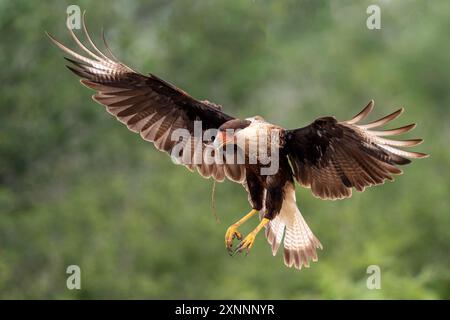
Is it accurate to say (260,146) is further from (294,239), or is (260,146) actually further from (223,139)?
(294,239)

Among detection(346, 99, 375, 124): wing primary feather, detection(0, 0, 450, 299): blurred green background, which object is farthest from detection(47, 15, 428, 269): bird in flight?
detection(0, 0, 450, 299): blurred green background

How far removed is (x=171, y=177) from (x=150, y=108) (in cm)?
1571

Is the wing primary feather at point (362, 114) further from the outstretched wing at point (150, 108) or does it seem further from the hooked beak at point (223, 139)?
the outstretched wing at point (150, 108)

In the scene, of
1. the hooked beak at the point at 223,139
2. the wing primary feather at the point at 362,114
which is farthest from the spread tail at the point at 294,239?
the hooked beak at the point at 223,139

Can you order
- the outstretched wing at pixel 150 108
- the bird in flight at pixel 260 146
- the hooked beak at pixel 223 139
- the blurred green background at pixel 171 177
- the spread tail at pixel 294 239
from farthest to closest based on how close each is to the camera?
the blurred green background at pixel 171 177
the spread tail at pixel 294 239
the outstretched wing at pixel 150 108
the bird in flight at pixel 260 146
the hooked beak at pixel 223 139

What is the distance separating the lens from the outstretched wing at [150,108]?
8.59 meters

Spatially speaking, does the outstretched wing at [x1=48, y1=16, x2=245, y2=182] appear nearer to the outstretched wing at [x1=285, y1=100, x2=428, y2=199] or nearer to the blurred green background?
the outstretched wing at [x1=285, y1=100, x2=428, y2=199]

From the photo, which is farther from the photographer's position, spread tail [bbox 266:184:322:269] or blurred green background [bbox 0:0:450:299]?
blurred green background [bbox 0:0:450:299]

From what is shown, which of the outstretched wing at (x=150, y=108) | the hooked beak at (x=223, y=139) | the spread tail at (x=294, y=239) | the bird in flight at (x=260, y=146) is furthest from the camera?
the spread tail at (x=294, y=239)

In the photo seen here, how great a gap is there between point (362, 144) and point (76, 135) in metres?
16.5

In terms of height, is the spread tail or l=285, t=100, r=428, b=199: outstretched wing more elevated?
l=285, t=100, r=428, b=199: outstretched wing

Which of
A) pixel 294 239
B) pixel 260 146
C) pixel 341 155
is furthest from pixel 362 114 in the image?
pixel 294 239

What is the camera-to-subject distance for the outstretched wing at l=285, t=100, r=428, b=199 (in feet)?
25.5
